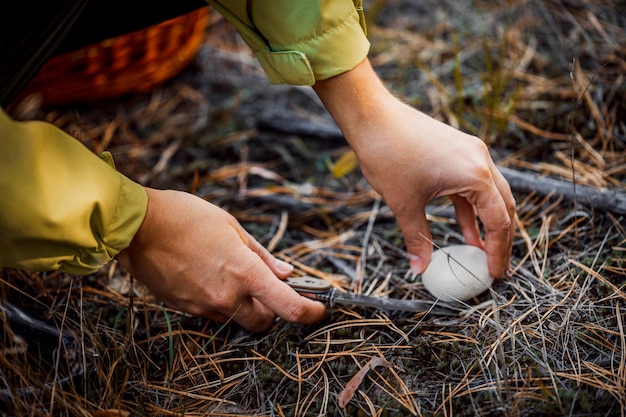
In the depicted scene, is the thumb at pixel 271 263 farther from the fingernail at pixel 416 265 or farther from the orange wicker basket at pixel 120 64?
the orange wicker basket at pixel 120 64

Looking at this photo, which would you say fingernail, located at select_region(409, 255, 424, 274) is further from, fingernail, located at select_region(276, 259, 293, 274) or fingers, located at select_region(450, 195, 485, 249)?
fingernail, located at select_region(276, 259, 293, 274)

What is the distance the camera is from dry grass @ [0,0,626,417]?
1.21m

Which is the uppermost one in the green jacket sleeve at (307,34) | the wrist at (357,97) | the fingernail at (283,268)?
the green jacket sleeve at (307,34)

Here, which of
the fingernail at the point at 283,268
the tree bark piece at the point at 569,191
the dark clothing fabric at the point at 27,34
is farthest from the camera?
the tree bark piece at the point at 569,191

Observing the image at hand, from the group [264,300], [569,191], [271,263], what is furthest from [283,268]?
[569,191]

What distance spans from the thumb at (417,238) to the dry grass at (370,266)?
0.13 meters

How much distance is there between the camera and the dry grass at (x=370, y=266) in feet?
3.97

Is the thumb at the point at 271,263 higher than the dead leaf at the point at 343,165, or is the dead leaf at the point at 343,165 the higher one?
the thumb at the point at 271,263

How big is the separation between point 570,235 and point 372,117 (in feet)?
2.29

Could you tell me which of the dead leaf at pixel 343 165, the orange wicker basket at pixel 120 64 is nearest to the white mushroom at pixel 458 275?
the dead leaf at pixel 343 165

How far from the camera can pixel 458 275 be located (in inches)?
54.0

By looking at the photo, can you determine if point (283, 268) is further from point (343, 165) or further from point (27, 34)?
point (27, 34)

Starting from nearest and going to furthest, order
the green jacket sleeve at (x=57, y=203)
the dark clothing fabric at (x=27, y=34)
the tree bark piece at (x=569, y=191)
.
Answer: the green jacket sleeve at (x=57, y=203), the dark clothing fabric at (x=27, y=34), the tree bark piece at (x=569, y=191)

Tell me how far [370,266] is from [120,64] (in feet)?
4.18
